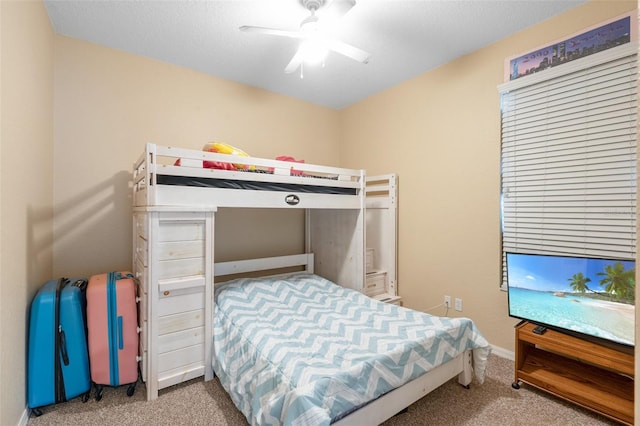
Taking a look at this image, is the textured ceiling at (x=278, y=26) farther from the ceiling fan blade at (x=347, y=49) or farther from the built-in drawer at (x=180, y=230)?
the built-in drawer at (x=180, y=230)

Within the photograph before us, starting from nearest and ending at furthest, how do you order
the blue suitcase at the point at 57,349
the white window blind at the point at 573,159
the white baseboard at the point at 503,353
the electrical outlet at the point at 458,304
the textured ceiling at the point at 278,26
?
1. the blue suitcase at the point at 57,349
2. the white window blind at the point at 573,159
3. the textured ceiling at the point at 278,26
4. the white baseboard at the point at 503,353
5. the electrical outlet at the point at 458,304

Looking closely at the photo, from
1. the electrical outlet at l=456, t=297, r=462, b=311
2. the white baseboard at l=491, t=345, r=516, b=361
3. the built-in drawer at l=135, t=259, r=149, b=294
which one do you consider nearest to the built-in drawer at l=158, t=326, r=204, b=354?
the built-in drawer at l=135, t=259, r=149, b=294

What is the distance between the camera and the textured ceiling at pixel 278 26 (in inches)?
80.7

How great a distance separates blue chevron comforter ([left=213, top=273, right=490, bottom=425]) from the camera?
1281 millimetres

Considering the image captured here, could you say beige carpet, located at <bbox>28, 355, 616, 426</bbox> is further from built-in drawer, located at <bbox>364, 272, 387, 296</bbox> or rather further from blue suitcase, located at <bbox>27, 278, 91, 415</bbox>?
built-in drawer, located at <bbox>364, 272, 387, 296</bbox>

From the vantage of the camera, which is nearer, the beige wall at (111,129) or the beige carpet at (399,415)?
the beige carpet at (399,415)

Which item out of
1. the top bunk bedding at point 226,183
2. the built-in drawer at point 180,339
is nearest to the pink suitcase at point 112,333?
the built-in drawer at point 180,339

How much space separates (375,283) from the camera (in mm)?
3186

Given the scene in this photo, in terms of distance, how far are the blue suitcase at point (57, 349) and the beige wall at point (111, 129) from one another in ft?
2.13

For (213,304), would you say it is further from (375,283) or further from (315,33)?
(315,33)

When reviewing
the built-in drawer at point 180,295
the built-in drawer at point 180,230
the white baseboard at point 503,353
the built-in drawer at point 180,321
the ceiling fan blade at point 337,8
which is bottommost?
the white baseboard at point 503,353

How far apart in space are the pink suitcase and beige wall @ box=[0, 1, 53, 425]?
1.05 feet

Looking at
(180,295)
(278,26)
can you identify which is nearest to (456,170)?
(278,26)

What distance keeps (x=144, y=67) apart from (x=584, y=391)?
162 inches
